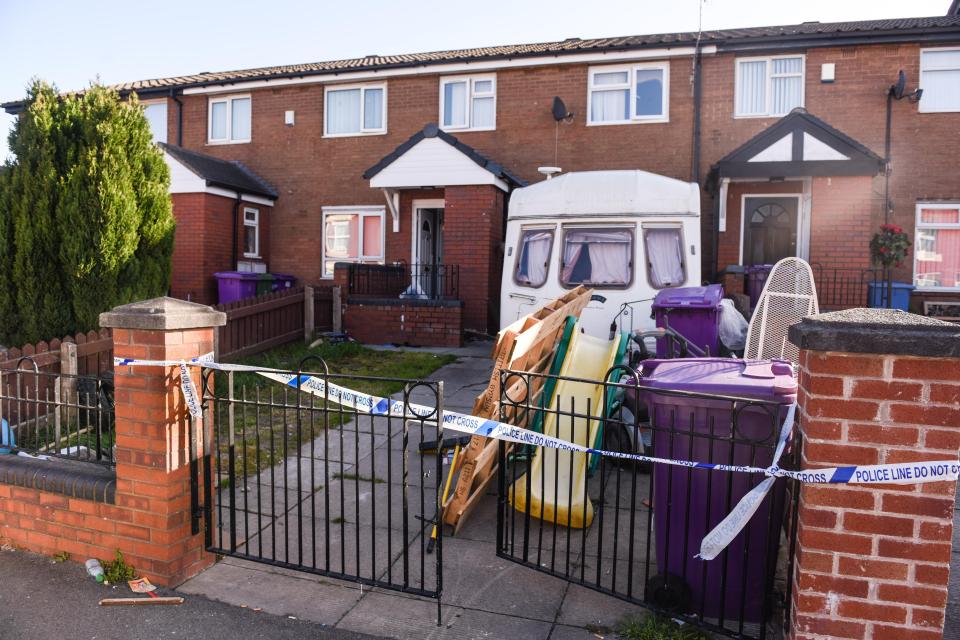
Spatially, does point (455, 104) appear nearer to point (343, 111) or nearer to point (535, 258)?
point (343, 111)

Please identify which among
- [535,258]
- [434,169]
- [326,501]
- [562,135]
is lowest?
[326,501]

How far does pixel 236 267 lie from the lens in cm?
1489

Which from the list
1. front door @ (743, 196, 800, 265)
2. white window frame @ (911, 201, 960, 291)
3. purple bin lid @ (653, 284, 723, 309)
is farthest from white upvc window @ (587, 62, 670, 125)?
purple bin lid @ (653, 284, 723, 309)

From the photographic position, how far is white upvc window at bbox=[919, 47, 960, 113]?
1246 cm

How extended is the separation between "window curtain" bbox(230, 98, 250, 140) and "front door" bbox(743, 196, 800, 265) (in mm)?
11514

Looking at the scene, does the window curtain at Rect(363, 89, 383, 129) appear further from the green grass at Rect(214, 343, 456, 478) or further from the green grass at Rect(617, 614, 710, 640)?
the green grass at Rect(617, 614, 710, 640)

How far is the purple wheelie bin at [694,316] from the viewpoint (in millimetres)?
7016

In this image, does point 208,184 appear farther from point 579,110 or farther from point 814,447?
point 814,447

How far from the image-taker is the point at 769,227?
13.0 meters

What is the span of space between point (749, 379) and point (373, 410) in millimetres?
1827

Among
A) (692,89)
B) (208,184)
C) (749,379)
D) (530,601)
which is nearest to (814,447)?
(749,379)

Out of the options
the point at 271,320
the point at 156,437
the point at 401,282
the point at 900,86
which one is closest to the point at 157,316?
the point at 156,437

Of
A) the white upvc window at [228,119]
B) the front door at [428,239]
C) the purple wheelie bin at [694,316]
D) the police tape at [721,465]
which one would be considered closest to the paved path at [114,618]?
the police tape at [721,465]

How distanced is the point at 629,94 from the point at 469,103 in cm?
343
